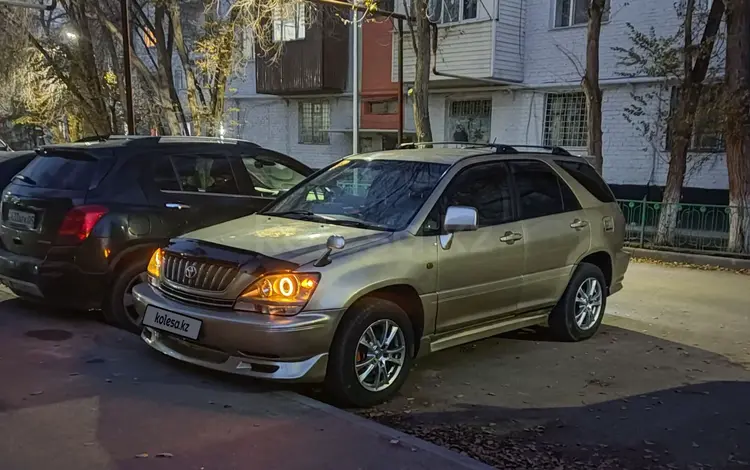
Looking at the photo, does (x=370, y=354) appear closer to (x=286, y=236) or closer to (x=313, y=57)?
(x=286, y=236)

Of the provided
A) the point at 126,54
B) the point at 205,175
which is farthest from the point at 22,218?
the point at 126,54

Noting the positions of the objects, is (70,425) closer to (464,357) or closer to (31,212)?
(31,212)

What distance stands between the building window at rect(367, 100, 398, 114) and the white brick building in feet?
3.45

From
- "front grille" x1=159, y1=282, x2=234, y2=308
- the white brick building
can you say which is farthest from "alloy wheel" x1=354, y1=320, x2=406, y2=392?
the white brick building

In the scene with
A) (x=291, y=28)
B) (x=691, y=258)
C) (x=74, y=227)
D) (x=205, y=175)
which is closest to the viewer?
(x=74, y=227)

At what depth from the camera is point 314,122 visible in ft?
72.5

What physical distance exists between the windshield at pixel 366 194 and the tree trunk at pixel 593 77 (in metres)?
6.55

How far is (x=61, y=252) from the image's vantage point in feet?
19.7

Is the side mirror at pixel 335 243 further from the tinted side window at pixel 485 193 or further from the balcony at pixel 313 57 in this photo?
the balcony at pixel 313 57

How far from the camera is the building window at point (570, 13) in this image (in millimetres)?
16094

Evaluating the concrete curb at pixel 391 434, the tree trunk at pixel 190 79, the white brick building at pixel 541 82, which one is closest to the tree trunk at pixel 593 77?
the white brick building at pixel 541 82

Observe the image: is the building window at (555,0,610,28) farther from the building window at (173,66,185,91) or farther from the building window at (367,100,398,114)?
the building window at (173,66,185,91)

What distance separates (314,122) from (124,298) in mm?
16337

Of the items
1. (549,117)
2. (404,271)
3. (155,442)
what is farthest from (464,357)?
(549,117)
